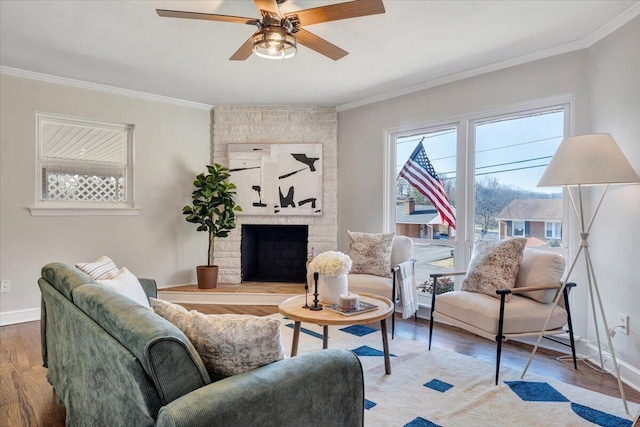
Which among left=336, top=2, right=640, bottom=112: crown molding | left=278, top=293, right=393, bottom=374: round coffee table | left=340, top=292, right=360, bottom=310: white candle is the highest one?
left=336, top=2, right=640, bottom=112: crown molding

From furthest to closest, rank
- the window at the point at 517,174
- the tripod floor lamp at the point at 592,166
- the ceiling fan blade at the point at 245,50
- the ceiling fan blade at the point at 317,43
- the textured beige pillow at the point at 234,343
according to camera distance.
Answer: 1. the window at the point at 517,174
2. the ceiling fan blade at the point at 245,50
3. the ceiling fan blade at the point at 317,43
4. the tripod floor lamp at the point at 592,166
5. the textured beige pillow at the point at 234,343

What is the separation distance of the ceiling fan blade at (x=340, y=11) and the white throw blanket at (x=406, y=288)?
220 cm

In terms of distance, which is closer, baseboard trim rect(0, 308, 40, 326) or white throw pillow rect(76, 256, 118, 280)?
white throw pillow rect(76, 256, 118, 280)

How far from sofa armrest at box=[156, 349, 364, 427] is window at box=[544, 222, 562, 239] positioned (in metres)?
2.72

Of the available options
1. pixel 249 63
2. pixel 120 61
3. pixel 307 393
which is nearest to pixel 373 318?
pixel 307 393

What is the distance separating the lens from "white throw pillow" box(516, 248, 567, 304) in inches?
110

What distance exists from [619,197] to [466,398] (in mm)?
1840

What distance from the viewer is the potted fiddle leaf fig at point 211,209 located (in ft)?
15.7

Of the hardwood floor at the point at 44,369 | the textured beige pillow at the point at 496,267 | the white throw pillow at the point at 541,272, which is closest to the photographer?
the hardwood floor at the point at 44,369

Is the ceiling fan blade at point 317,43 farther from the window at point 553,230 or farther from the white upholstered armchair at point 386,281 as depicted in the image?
the window at point 553,230

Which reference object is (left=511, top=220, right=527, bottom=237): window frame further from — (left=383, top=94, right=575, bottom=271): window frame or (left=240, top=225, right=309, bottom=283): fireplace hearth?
(left=240, top=225, right=309, bottom=283): fireplace hearth

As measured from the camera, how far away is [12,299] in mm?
3932

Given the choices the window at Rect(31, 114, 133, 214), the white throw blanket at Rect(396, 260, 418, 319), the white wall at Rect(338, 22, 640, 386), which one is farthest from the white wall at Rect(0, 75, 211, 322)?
the white throw blanket at Rect(396, 260, 418, 319)

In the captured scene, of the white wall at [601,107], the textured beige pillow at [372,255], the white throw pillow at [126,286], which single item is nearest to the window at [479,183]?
the white wall at [601,107]
